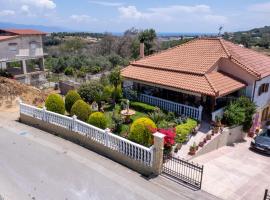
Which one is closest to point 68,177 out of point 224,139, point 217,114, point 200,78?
point 224,139

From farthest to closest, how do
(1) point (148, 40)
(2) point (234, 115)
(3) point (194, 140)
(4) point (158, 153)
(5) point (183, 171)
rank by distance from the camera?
(1) point (148, 40) < (2) point (234, 115) < (3) point (194, 140) < (5) point (183, 171) < (4) point (158, 153)

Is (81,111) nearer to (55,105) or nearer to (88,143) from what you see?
(55,105)

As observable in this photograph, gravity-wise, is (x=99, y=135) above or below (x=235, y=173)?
above

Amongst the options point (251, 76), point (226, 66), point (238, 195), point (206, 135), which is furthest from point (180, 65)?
point (238, 195)

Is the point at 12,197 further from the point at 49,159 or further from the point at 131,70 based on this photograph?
the point at 131,70

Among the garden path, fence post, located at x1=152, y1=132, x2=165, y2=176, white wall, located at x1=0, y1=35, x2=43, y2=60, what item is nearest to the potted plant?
the garden path

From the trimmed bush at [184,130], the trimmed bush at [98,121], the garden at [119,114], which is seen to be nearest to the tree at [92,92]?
the garden at [119,114]

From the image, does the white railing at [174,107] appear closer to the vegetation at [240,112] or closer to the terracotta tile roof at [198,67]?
the terracotta tile roof at [198,67]
